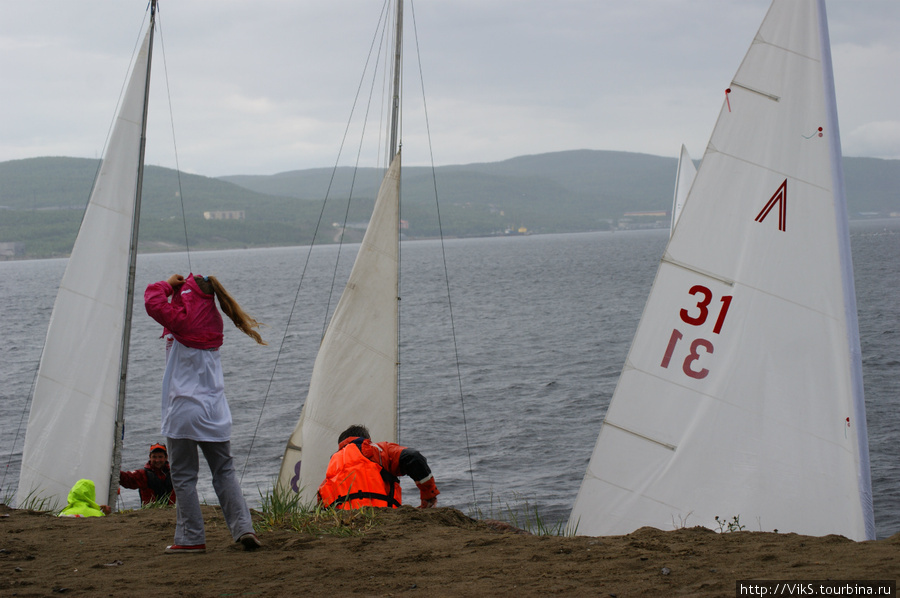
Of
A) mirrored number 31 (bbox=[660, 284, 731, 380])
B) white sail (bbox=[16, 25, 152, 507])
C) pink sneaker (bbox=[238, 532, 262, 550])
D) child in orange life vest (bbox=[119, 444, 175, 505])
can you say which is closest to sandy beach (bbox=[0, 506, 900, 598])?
pink sneaker (bbox=[238, 532, 262, 550])

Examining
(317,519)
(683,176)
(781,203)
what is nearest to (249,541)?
(317,519)

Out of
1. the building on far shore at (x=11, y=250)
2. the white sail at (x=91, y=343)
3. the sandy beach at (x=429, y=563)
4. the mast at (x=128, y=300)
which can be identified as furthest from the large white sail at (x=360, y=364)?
the building on far shore at (x=11, y=250)

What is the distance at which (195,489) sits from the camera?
15.1 feet

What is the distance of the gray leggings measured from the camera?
460cm

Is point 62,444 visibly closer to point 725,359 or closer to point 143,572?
point 143,572

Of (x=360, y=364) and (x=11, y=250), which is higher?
(x=11, y=250)

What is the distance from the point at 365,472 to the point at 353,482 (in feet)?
0.33

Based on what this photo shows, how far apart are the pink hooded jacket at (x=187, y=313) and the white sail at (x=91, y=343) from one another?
5.11 meters

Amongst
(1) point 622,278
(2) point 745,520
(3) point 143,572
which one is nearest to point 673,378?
(2) point 745,520

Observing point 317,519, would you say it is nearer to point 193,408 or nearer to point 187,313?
point 193,408

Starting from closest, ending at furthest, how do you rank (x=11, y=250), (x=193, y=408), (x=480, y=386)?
(x=193, y=408), (x=480, y=386), (x=11, y=250)

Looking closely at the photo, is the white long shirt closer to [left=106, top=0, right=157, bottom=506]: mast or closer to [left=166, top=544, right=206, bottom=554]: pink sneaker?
[left=166, top=544, right=206, bottom=554]: pink sneaker

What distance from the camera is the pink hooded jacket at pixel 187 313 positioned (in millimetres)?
4539

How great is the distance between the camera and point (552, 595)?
3549 millimetres
